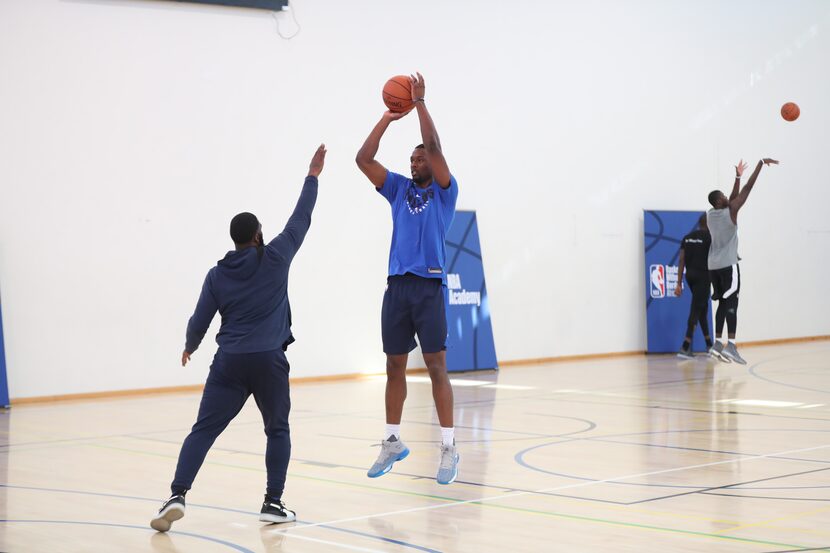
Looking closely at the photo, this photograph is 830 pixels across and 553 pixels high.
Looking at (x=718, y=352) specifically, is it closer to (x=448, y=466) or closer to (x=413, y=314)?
(x=448, y=466)

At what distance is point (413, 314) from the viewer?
5516mm

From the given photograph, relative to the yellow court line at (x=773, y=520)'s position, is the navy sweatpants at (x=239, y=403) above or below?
above

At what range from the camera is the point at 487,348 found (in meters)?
12.6

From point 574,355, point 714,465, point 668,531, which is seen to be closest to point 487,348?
point 574,355

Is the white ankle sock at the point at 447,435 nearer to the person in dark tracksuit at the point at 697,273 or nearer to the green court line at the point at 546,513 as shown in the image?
the green court line at the point at 546,513

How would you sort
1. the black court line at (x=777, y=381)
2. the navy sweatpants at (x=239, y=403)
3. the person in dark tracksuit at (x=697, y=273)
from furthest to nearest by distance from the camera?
1. the person in dark tracksuit at (x=697, y=273)
2. the black court line at (x=777, y=381)
3. the navy sweatpants at (x=239, y=403)

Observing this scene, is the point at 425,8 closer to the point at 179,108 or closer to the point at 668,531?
the point at 179,108

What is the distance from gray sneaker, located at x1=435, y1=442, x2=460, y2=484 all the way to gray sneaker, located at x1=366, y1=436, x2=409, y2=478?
0.21 m

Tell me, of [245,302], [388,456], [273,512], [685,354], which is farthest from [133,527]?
[685,354]

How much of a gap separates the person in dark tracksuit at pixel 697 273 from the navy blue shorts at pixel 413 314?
842 cm

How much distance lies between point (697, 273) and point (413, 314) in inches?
338

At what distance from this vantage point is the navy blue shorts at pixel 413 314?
548 cm

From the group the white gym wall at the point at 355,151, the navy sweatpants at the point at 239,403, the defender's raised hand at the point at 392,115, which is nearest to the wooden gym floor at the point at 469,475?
the navy sweatpants at the point at 239,403

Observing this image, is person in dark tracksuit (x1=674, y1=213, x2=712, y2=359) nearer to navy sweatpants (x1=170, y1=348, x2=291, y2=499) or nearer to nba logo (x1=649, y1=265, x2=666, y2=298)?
nba logo (x1=649, y1=265, x2=666, y2=298)
